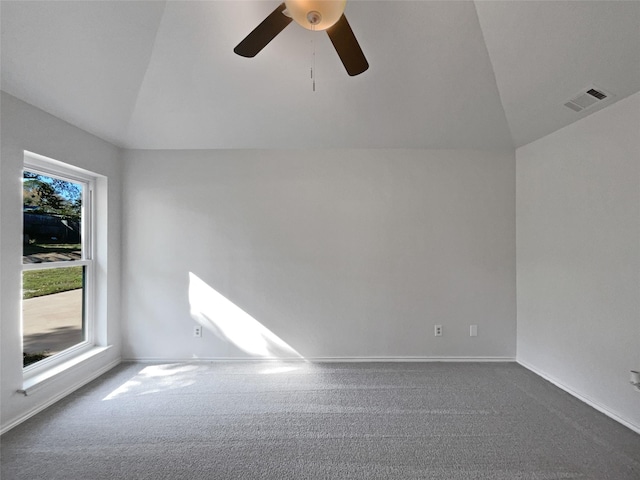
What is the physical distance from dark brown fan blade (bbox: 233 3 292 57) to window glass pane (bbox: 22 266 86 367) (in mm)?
2536

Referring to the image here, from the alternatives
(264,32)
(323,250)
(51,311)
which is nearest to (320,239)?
(323,250)

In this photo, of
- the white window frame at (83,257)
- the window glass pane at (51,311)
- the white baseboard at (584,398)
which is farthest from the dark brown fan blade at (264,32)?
the white baseboard at (584,398)

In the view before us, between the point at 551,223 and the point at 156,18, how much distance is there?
153 inches

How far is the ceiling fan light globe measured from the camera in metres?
1.38

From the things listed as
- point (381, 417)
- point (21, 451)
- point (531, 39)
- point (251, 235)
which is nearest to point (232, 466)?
point (381, 417)

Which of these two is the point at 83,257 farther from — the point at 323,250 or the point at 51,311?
the point at 323,250

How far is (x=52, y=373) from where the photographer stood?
7.86 feet

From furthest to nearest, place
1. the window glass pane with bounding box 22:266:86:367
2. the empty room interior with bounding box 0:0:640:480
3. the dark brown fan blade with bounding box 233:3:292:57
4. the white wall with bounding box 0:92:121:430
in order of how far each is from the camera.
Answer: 1. the window glass pane with bounding box 22:266:86:367
2. the white wall with bounding box 0:92:121:430
3. the empty room interior with bounding box 0:0:640:480
4. the dark brown fan blade with bounding box 233:3:292:57

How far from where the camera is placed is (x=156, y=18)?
2105mm

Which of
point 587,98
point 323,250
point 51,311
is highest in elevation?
point 587,98

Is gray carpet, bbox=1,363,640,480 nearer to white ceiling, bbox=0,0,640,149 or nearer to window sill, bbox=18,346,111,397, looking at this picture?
A: window sill, bbox=18,346,111,397

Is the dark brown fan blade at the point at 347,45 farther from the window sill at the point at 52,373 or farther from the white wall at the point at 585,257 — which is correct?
the window sill at the point at 52,373

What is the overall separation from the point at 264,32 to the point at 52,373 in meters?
3.18

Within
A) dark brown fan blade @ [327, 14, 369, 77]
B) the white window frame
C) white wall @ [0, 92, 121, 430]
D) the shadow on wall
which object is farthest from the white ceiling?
the shadow on wall
